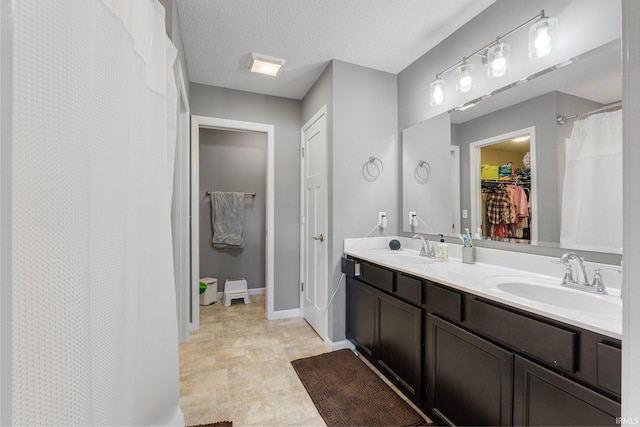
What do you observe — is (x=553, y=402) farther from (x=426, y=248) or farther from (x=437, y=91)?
(x=437, y=91)

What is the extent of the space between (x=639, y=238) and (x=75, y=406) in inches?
37.1

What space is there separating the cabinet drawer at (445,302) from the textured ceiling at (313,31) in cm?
173

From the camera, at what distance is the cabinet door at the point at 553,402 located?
0.79m

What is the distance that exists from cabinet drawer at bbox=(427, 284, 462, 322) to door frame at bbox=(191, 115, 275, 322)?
1865 mm

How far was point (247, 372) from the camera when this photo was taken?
75.4 inches

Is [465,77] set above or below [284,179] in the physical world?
above

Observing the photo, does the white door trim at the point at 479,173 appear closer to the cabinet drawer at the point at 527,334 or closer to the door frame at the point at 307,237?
the cabinet drawer at the point at 527,334

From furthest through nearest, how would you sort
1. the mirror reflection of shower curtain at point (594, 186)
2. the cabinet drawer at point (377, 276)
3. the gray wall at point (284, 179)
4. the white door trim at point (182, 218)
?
the gray wall at point (284, 179), the white door trim at point (182, 218), the cabinet drawer at point (377, 276), the mirror reflection of shower curtain at point (594, 186)

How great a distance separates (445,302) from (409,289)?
0.84 ft

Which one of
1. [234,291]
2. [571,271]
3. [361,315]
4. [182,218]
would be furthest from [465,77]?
[234,291]

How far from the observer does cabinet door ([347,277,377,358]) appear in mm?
1935

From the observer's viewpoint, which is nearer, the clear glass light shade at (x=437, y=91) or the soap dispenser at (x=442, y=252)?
the soap dispenser at (x=442, y=252)

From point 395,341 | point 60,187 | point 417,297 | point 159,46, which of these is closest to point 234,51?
point 159,46

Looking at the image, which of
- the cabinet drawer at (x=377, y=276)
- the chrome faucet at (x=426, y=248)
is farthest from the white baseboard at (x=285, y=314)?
the chrome faucet at (x=426, y=248)
